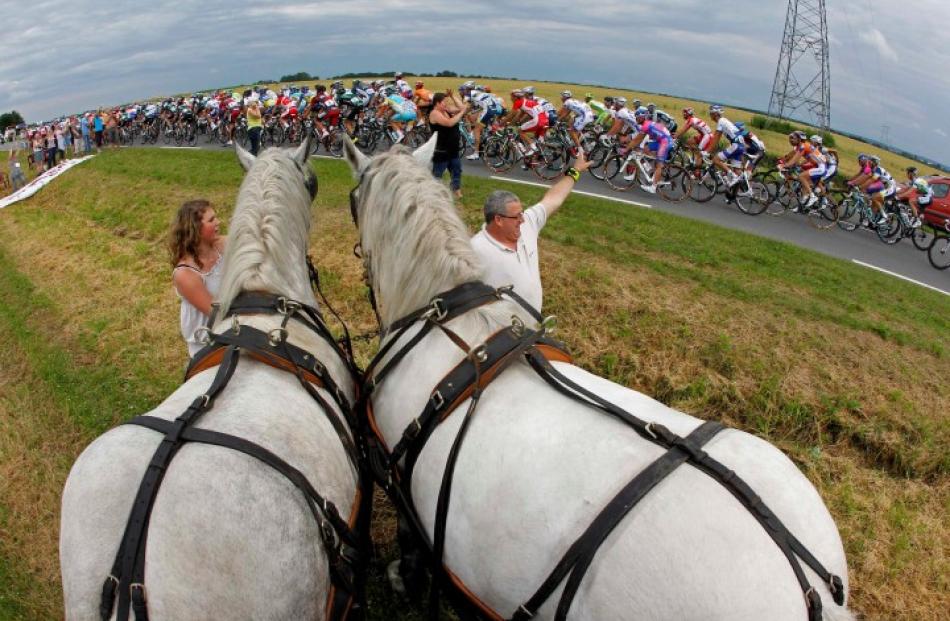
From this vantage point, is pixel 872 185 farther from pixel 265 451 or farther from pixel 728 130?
pixel 265 451

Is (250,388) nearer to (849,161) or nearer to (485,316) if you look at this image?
(485,316)

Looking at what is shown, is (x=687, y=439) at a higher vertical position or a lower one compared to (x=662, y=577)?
higher

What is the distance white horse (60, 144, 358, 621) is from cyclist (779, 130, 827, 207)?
14.6m

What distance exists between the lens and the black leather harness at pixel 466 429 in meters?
1.67

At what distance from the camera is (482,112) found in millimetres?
16594

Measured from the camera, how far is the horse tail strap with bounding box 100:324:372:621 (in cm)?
166

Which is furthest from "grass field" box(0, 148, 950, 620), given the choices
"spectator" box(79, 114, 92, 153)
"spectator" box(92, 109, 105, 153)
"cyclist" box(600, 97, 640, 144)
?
"spectator" box(79, 114, 92, 153)

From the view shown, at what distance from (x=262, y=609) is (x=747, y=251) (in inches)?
351

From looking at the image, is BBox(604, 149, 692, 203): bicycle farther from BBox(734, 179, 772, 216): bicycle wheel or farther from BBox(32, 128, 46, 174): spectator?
BBox(32, 128, 46, 174): spectator

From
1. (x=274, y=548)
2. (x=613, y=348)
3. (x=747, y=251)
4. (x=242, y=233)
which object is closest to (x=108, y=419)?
(x=242, y=233)

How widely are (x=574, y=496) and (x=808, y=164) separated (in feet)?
49.2

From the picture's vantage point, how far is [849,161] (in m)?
34.4

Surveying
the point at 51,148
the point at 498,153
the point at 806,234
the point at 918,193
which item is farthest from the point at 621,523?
the point at 51,148

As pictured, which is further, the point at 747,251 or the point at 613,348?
the point at 747,251
